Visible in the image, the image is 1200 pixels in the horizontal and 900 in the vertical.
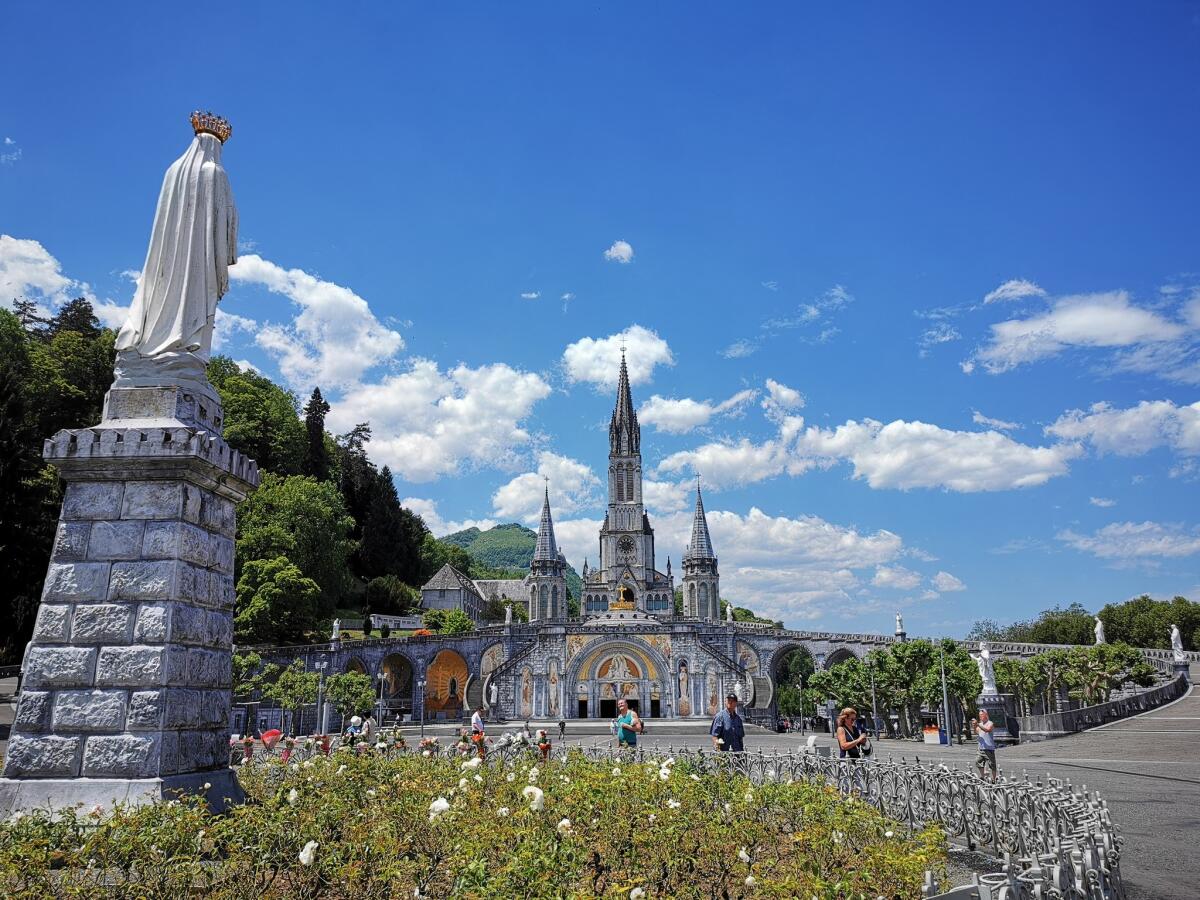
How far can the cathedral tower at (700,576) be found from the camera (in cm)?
7894

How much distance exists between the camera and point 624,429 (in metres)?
92.4

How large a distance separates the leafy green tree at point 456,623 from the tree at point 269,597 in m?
19.0

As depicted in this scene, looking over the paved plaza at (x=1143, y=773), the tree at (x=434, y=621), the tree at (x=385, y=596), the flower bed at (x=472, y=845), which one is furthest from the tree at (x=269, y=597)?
the flower bed at (x=472, y=845)

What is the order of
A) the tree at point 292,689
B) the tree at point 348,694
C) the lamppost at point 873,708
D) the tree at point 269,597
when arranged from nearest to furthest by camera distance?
the tree at point 292,689 < the lamppost at point 873,708 < the tree at point 348,694 < the tree at point 269,597

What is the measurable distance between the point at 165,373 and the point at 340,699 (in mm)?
32157

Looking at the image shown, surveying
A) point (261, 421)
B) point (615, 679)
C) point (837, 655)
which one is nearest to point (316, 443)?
point (261, 421)

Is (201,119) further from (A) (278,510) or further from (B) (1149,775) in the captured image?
(A) (278,510)

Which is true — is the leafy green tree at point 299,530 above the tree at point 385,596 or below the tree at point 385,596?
above

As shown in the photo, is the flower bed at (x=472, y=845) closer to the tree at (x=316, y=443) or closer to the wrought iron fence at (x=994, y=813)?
the wrought iron fence at (x=994, y=813)

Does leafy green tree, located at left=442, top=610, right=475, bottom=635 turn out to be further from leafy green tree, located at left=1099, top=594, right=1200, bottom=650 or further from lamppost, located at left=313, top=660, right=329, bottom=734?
leafy green tree, located at left=1099, top=594, right=1200, bottom=650

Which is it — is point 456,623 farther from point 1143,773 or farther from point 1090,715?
point 1143,773

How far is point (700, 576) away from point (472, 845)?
75545 millimetres

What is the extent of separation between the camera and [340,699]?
36188 millimetres

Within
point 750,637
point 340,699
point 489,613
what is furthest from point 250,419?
point 489,613
